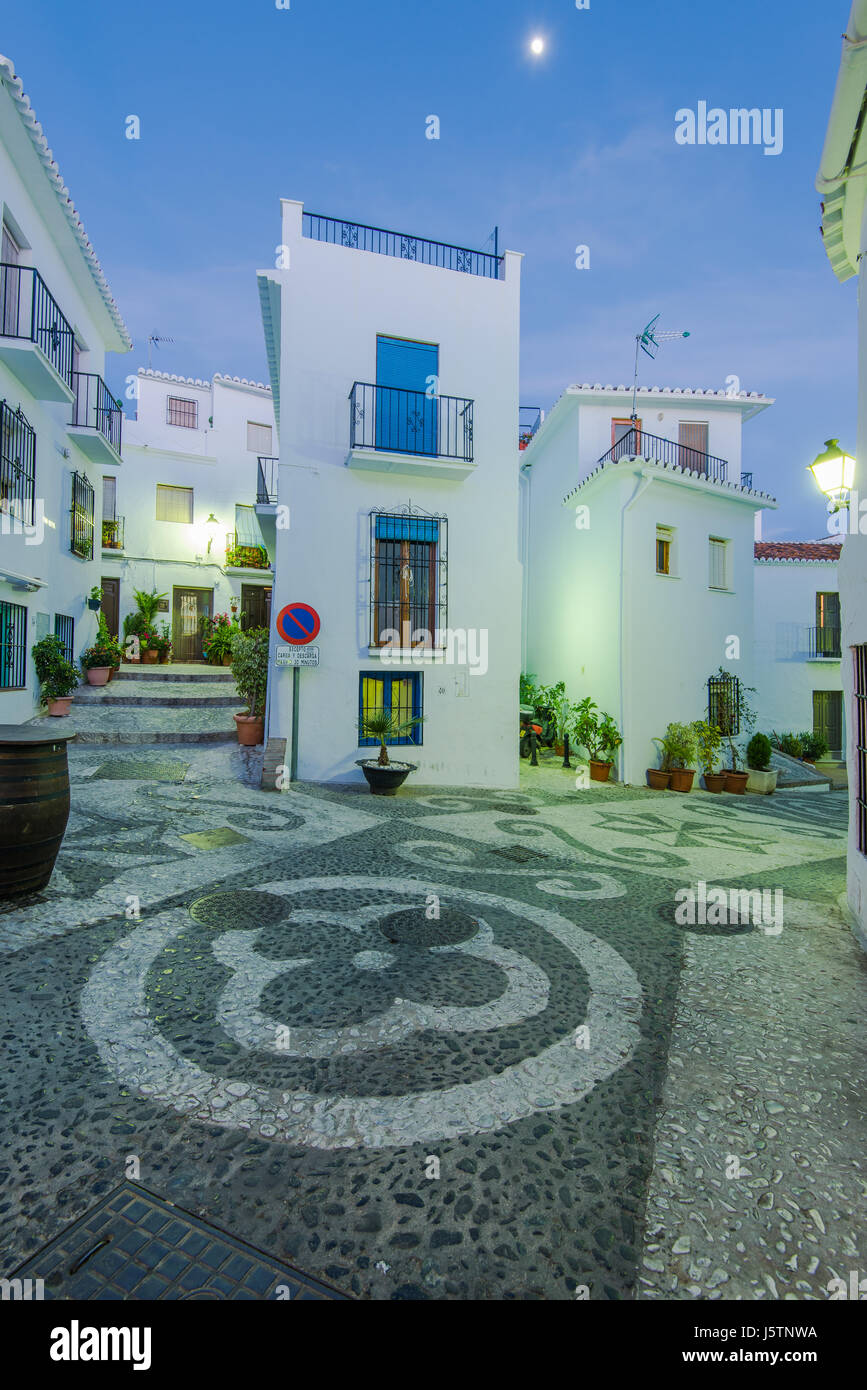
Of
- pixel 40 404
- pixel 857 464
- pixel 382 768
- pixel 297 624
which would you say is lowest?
pixel 382 768

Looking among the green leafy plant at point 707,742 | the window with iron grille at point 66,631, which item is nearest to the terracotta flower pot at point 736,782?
the green leafy plant at point 707,742

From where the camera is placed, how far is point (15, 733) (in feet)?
13.8

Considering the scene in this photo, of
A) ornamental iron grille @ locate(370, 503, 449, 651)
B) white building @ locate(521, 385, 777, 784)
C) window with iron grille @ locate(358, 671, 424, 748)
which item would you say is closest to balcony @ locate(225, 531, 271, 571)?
white building @ locate(521, 385, 777, 784)

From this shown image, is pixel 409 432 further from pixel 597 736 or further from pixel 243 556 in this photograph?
pixel 243 556

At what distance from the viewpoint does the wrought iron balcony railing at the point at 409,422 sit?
10.4m

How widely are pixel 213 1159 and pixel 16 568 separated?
1051 centimetres

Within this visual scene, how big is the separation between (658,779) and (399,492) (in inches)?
289

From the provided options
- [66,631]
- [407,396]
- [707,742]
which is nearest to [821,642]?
[707,742]

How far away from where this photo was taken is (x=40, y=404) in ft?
36.4

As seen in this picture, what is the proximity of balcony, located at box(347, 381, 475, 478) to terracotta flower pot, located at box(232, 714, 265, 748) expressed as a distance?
4.73 meters

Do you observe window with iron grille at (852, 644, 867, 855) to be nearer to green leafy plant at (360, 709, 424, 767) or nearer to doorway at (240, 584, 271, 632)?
green leafy plant at (360, 709, 424, 767)

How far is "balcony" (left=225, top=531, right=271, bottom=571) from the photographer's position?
22.0m

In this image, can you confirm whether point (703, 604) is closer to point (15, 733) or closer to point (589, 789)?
point (589, 789)
